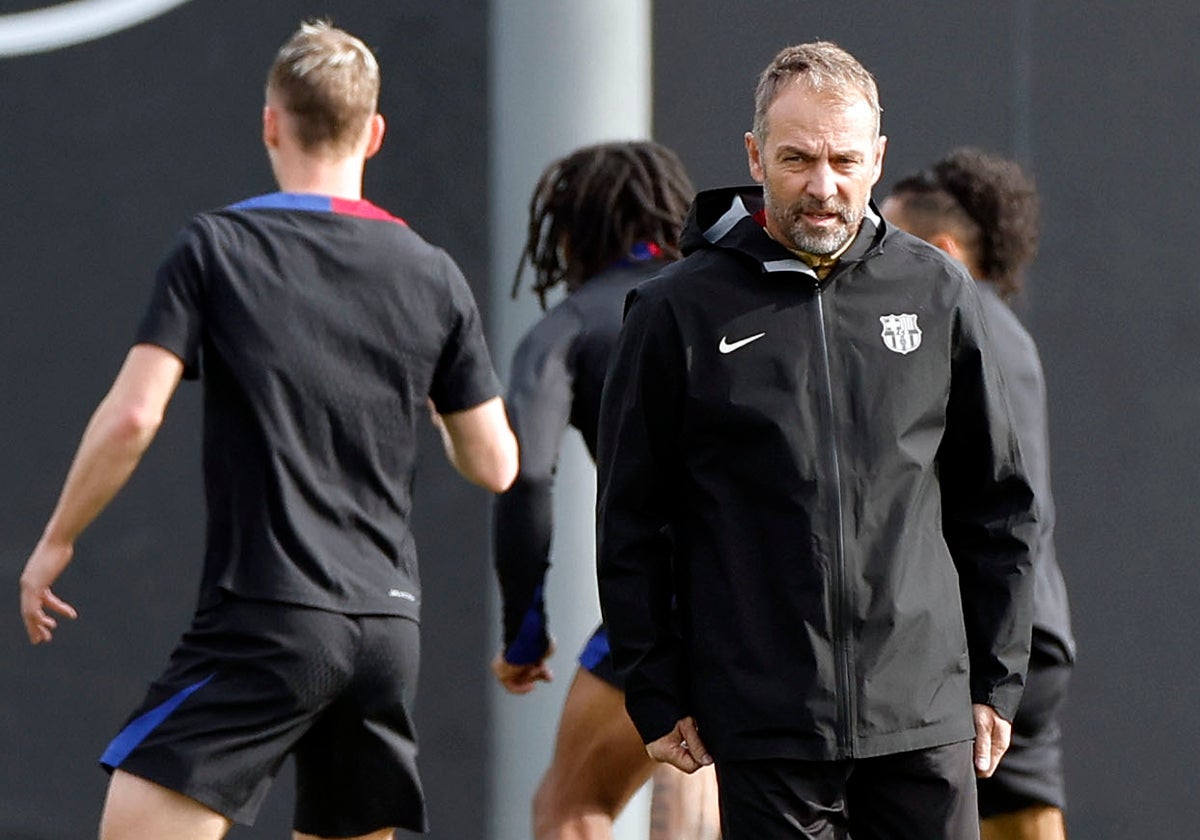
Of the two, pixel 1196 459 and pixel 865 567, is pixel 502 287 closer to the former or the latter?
pixel 1196 459

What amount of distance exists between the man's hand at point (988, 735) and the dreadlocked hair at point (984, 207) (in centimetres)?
166

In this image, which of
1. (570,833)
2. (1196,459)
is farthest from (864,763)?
(1196,459)

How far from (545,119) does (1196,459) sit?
190 cm

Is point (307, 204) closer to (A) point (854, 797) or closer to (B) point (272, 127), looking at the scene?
(B) point (272, 127)

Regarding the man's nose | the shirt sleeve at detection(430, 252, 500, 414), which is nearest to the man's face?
the man's nose

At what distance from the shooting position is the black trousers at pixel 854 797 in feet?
9.69

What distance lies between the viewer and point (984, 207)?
4.52m

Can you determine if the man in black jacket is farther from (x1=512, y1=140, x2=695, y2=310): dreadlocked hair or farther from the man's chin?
(x1=512, y1=140, x2=695, y2=310): dreadlocked hair

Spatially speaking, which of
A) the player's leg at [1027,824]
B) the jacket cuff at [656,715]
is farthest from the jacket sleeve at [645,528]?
the player's leg at [1027,824]

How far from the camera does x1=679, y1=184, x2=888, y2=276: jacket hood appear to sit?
304 cm

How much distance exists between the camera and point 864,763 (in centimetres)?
300

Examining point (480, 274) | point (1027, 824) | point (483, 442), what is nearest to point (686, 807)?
point (1027, 824)

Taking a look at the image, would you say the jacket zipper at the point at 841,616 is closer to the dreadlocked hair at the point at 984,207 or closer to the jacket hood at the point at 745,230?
the jacket hood at the point at 745,230

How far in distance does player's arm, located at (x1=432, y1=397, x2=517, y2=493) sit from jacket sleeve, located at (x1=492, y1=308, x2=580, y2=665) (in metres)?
0.08
